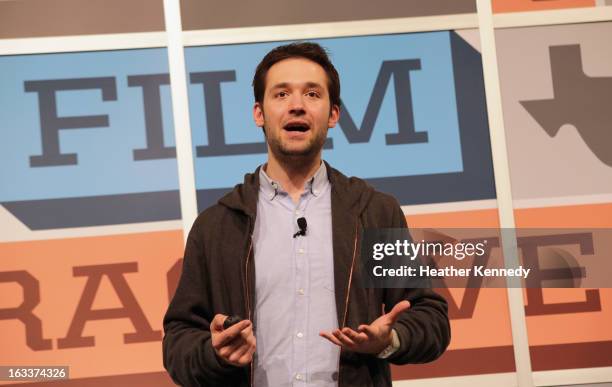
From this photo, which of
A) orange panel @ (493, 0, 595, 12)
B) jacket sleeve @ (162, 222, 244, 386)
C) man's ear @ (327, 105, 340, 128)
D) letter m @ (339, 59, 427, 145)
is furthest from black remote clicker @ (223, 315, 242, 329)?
orange panel @ (493, 0, 595, 12)

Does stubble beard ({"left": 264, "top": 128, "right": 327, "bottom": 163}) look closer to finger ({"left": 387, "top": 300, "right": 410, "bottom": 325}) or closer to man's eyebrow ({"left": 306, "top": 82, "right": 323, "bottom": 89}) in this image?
man's eyebrow ({"left": 306, "top": 82, "right": 323, "bottom": 89})

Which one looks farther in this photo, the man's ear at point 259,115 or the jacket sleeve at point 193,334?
the man's ear at point 259,115

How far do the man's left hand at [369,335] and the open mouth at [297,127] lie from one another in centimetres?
57

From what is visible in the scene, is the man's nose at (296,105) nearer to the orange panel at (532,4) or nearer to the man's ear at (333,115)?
the man's ear at (333,115)

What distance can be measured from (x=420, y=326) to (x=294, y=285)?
315 mm

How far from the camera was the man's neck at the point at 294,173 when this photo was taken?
191 cm

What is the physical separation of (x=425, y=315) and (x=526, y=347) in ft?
5.02

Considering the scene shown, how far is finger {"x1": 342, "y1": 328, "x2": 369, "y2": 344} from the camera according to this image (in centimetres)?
148

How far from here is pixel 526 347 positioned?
9.98 feet

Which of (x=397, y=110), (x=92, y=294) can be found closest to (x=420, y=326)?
(x=397, y=110)

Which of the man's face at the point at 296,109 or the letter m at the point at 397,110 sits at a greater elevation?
the letter m at the point at 397,110

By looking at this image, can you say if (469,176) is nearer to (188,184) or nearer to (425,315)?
(188,184)

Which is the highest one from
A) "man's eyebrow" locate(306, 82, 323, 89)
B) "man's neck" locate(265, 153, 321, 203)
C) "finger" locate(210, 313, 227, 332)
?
"man's eyebrow" locate(306, 82, 323, 89)

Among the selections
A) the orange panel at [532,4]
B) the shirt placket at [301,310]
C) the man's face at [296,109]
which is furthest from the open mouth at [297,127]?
the orange panel at [532,4]
